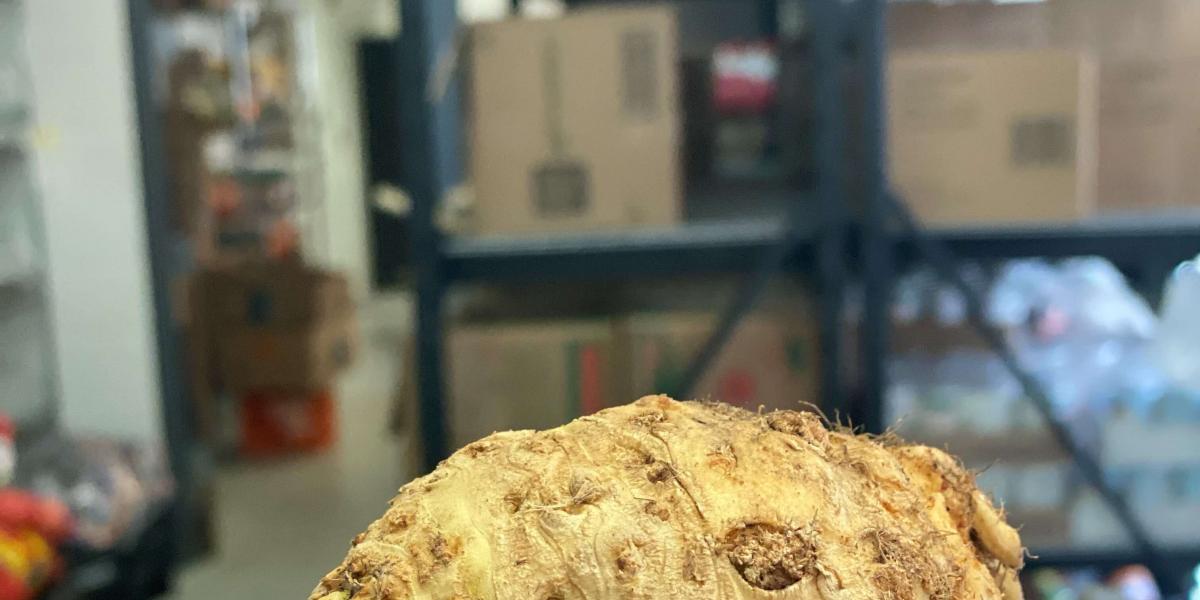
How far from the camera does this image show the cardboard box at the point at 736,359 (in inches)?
62.6

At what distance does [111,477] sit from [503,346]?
3.08 ft

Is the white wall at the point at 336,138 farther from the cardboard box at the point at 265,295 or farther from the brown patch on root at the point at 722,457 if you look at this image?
the brown patch on root at the point at 722,457

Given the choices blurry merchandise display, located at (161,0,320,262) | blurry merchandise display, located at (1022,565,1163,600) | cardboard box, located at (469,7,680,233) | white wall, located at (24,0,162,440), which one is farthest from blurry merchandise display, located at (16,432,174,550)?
blurry merchandise display, located at (1022,565,1163,600)

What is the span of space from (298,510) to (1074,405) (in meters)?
1.95

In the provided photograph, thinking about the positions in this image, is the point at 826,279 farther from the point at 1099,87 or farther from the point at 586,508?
the point at 586,508

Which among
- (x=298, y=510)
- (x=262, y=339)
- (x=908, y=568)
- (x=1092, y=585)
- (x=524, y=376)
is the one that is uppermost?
(x=908, y=568)

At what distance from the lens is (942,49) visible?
64.1 inches

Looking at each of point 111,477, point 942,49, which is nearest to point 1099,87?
point 942,49

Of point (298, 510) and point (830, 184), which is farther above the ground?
point (830, 184)

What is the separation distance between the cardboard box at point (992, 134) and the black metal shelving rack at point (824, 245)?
0.05 meters

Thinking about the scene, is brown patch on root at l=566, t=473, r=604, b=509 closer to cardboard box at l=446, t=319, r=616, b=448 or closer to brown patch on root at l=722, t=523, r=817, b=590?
brown patch on root at l=722, t=523, r=817, b=590

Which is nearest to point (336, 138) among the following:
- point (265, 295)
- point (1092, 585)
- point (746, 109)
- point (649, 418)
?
point (265, 295)

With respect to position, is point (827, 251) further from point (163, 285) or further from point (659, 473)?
point (163, 285)

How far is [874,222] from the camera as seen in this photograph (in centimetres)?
153
